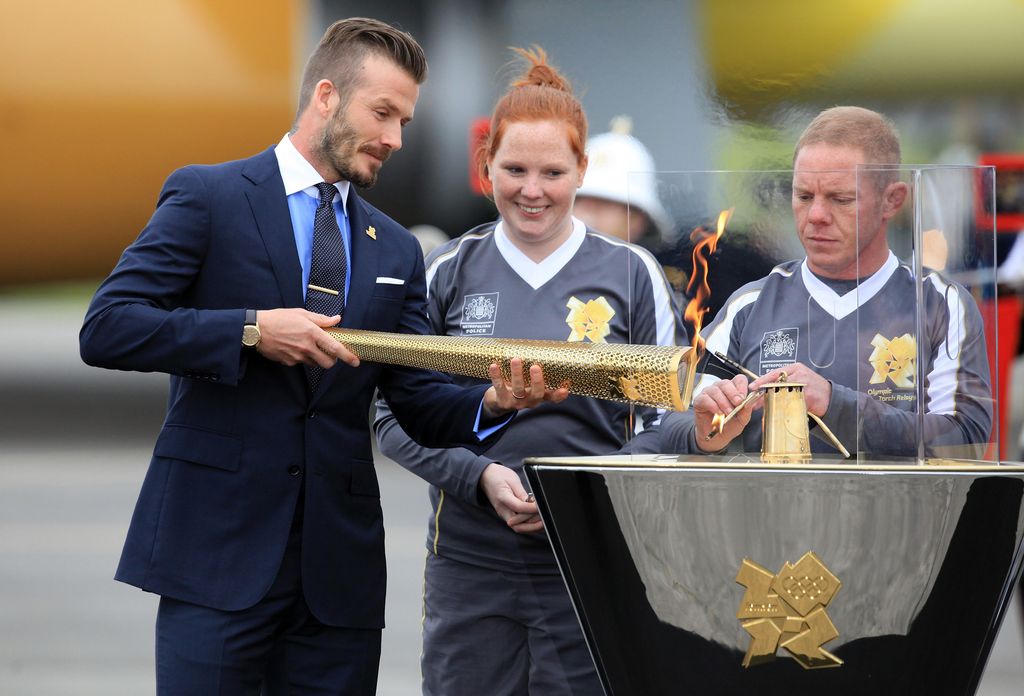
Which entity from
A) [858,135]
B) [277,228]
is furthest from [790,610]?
[277,228]

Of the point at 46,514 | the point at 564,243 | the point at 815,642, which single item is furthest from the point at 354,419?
the point at 46,514

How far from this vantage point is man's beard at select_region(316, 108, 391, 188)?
1.73 metres

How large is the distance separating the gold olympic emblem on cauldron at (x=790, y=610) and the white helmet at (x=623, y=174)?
1.33 ft

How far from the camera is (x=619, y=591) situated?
1241 mm

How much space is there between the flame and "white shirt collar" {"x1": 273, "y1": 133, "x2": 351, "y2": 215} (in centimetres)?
58

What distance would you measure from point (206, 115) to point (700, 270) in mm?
2574

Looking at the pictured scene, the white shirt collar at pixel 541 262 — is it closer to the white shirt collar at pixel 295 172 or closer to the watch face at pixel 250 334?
the white shirt collar at pixel 295 172

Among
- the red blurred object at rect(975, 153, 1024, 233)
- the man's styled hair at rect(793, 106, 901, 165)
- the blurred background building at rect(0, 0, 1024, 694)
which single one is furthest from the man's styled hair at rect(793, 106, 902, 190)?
the blurred background building at rect(0, 0, 1024, 694)

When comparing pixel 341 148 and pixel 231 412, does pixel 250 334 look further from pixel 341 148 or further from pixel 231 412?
pixel 341 148

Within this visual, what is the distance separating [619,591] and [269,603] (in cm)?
57

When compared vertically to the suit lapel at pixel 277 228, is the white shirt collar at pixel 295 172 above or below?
above

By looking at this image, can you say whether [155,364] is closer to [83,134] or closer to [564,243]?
[564,243]

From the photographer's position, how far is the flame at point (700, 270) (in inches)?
54.8

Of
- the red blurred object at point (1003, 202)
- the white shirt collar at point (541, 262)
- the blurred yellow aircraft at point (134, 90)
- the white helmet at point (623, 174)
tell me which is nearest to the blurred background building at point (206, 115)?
the blurred yellow aircraft at point (134, 90)
